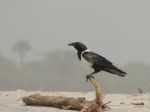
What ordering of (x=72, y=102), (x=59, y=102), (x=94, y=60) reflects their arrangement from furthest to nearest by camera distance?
1. (x=59, y=102)
2. (x=72, y=102)
3. (x=94, y=60)

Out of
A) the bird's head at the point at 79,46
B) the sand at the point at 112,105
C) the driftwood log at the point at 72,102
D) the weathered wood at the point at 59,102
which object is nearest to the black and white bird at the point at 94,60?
the bird's head at the point at 79,46

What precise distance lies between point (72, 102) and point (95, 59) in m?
1.50

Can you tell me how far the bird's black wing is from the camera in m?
9.58

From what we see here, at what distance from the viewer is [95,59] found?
382 inches

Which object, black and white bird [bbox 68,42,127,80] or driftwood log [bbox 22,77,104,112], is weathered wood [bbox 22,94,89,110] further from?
black and white bird [bbox 68,42,127,80]

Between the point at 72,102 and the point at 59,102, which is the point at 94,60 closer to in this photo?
the point at 72,102

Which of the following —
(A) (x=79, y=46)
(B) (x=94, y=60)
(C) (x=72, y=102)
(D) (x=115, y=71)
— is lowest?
(C) (x=72, y=102)

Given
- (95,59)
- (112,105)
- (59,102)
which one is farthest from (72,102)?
(95,59)

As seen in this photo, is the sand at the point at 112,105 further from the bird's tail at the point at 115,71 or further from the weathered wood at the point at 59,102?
the bird's tail at the point at 115,71

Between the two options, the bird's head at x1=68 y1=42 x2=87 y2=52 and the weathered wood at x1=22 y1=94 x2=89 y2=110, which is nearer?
the bird's head at x1=68 y1=42 x2=87 y2=52

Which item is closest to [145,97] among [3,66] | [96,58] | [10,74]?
[96,58]

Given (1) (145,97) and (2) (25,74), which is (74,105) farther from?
(2) (25,74)

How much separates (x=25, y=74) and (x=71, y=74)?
7.33m

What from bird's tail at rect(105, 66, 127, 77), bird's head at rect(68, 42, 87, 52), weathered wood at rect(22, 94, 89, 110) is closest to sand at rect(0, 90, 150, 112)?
weathered wood at rect(22, 94, 89, 110)
